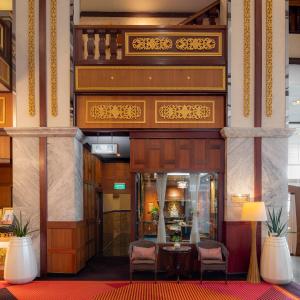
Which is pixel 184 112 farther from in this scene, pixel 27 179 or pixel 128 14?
pixel 128 14

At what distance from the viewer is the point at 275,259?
7.36m

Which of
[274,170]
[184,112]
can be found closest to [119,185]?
[184,112]

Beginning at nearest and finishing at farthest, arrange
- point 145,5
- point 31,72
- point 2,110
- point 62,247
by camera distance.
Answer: point 62,247 < point 31,72 < point 2,110 < point 145,5

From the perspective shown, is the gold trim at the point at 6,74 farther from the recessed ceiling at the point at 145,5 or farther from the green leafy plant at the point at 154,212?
the green leafy plant at the point at 154,212

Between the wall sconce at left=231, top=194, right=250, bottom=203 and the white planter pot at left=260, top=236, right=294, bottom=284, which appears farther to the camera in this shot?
the wall sconce at left=231, top=194, right=250, bottom=203

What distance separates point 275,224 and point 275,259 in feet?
2.05

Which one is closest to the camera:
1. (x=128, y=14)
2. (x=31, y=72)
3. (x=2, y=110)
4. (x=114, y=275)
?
(x=31, y=72)

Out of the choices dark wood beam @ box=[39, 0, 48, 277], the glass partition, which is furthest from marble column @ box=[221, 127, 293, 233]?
dark wood beam @ box=[39, 0, 48, 277]

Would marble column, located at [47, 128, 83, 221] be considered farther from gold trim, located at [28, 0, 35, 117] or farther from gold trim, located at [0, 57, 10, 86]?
gold trim, located at [0, 57, 10, 86]

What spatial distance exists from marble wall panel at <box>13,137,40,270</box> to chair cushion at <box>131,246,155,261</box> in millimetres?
1817

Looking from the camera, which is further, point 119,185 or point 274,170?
point 119,185

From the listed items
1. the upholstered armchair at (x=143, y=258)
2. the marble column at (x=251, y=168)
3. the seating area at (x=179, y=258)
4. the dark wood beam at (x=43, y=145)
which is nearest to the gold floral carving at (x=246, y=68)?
the marble column at (x=251, y=168)

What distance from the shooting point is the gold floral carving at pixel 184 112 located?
8.16 m

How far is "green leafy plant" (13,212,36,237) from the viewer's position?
24.6ft
